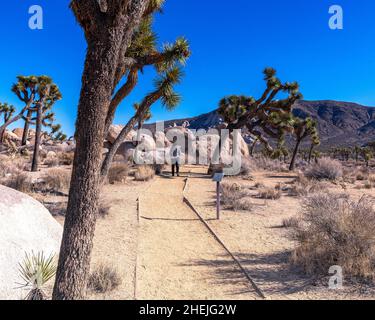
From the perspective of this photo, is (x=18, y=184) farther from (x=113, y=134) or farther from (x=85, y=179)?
(x=113, y=134)

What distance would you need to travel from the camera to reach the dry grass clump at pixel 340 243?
4.79m

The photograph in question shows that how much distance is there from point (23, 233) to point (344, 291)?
478 centimetres

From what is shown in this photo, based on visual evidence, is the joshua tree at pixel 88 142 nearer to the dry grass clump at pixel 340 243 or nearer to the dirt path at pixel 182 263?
the dirt path at pixel 182 263

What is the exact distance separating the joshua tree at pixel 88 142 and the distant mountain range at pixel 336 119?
104 metres

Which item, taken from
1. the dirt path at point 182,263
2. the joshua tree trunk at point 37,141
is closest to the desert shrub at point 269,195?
the dirt path at point 182,263

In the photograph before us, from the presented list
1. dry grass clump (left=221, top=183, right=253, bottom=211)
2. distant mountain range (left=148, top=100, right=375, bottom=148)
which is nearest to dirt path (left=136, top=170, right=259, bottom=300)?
dry grass clump (left=221, top=183, right=253, bottom=211)

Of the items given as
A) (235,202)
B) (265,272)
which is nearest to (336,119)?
(235,202)

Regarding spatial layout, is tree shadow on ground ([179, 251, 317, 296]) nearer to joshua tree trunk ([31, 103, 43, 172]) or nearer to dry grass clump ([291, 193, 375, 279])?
dry grass clump ([291, 193, 375, 279])

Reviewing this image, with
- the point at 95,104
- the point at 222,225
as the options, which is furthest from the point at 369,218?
the point at 95,104

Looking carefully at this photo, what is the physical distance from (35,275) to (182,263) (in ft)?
8.12

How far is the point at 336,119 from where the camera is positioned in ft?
428
